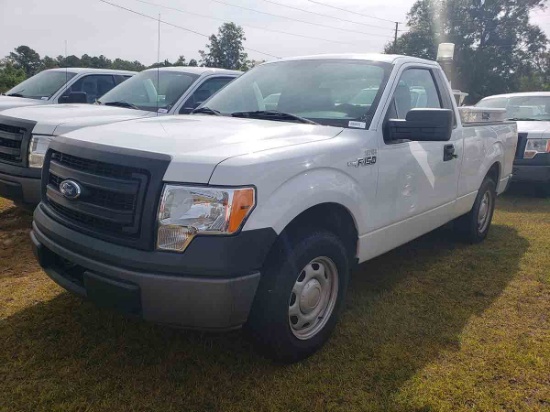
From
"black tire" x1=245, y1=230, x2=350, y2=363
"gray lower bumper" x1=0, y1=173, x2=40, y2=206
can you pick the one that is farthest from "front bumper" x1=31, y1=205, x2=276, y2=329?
"gray lower bumper" x1=0, y1=173, x2=40, y2=206

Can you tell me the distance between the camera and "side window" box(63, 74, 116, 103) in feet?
26.6

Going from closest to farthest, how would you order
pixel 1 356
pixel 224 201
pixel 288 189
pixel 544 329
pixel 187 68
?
pixel 224 201, pixel 288 189, pixel 1 356, pixel 544 329, pixel 187 68

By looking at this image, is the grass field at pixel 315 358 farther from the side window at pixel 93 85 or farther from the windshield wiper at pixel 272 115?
the side window at pixel 93 85

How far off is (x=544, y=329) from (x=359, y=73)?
89.8 inches

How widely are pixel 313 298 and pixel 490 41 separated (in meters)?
49.0

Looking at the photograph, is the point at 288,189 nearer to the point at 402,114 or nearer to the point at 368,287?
the point at 402,114

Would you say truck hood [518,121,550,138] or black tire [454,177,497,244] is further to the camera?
truck hood [518,121,550,138]

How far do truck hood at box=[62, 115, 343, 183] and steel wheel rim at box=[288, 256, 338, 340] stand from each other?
0.77m

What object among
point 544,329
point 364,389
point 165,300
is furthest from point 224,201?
point 544,329

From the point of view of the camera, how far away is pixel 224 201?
236cm

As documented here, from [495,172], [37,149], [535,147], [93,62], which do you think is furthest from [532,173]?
[93,62]

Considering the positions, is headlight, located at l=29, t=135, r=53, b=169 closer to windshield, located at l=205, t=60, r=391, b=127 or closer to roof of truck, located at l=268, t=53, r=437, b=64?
windshield, located at l=205, t=60, r=391, b=127

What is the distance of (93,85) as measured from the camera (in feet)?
27.3

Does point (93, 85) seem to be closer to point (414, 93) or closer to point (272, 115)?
point (272, 115)
